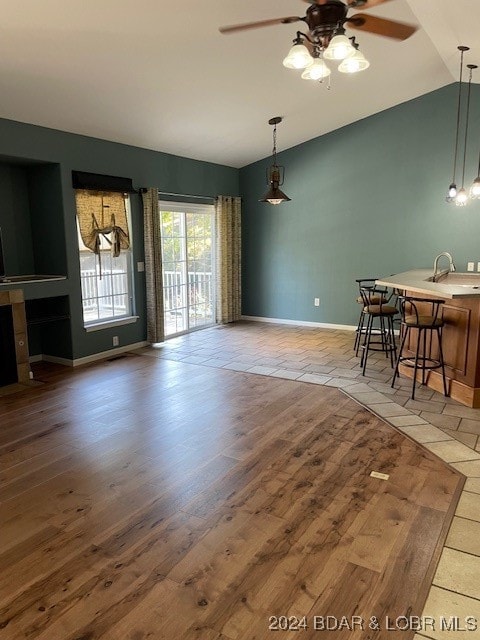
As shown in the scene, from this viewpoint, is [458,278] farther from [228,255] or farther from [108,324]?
[108,324]

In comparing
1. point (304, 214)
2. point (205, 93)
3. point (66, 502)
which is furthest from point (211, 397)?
point (304, 214)

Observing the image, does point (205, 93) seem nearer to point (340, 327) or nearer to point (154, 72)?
point (154, 72)

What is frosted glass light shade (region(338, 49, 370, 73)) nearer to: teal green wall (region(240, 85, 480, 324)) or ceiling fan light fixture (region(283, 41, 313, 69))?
ceiling fan light fixture (region(283, 41, 313, 69))

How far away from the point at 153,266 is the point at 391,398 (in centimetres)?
367

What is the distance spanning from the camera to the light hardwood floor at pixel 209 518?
6.23 feet

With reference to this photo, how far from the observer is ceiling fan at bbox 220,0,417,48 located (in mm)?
2377

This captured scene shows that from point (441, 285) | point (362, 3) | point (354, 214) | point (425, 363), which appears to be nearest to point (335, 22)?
point (362, 3)

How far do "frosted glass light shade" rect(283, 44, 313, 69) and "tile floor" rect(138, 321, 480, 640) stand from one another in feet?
8.93

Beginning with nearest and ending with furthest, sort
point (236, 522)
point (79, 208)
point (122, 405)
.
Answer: point (236, 522)
point (122, 405)
point (79, 208)

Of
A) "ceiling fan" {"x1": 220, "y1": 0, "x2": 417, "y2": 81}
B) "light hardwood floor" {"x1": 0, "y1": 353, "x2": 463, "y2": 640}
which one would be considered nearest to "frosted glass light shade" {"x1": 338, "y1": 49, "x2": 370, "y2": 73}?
"ceiling fan" {"x1": 220, "y1": 0, "x2": 417, "y2": 81}

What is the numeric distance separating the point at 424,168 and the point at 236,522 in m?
5.88

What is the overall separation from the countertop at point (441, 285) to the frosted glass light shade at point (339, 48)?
216cm

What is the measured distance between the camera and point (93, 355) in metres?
5.88

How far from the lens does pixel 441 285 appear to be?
4.30m
